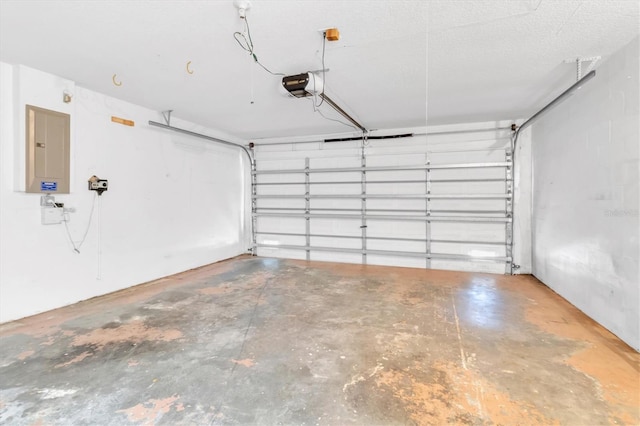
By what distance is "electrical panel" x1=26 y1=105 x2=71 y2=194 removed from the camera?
323 centimetres

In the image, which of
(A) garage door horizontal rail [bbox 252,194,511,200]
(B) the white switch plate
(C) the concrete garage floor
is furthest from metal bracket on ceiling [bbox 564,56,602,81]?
(B) the white switch plate

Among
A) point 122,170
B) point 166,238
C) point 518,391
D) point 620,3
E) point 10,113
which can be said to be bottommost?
point 518,391

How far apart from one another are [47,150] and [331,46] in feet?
10.9

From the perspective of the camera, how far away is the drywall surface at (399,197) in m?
5.36

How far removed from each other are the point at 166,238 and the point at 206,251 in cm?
105

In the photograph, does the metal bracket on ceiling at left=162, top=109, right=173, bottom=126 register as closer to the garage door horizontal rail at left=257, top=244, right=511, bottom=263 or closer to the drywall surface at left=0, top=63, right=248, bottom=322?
the drywall surface at left=0, top=63, right=248, bottom=322

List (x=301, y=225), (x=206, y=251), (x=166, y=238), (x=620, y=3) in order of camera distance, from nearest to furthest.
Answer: (x=620, y=3) < (x=166, y=238) < (x=206, y=251) < (x=301, y=225)

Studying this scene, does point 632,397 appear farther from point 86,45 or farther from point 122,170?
point 122,170

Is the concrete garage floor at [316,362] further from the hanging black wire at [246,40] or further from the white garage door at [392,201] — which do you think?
the hanging black wire at [246,40]

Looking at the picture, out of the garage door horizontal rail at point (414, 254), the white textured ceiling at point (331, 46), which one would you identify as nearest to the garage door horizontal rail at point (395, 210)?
the garage door horizontal rail at point (414, 254)

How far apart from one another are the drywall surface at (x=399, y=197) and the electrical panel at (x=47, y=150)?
3.84 metres

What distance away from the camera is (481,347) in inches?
103

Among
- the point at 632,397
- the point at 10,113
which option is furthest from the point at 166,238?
the point at 632,397

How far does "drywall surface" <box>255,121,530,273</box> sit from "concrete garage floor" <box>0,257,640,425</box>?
1.62 meters
